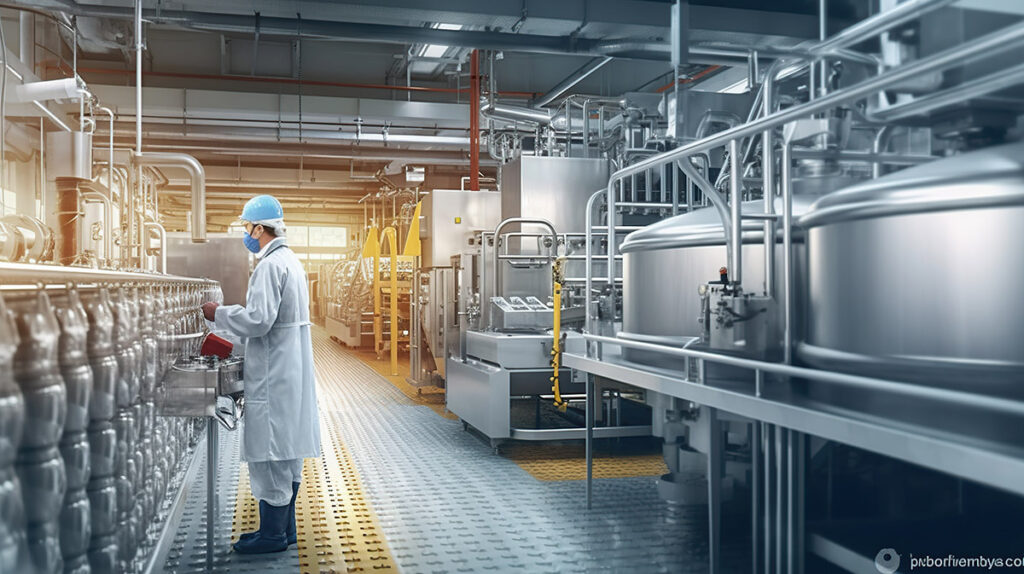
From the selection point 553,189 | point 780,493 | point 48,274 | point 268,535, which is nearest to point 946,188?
point 780,493

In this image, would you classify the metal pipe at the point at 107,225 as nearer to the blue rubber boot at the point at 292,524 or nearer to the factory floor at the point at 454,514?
the factory floor at the point at 454,514

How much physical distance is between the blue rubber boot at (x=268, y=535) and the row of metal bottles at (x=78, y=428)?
0.62m

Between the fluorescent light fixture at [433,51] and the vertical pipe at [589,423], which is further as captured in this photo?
the fluorescent light fixture at [433,51]

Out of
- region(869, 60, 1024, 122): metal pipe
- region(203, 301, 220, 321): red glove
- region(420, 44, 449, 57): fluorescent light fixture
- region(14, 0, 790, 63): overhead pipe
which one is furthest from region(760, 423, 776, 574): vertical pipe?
region(420, 44, 449, 57): fluorescent light fixture

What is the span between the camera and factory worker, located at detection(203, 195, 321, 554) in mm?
3264

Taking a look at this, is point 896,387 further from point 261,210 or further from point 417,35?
point 417,35

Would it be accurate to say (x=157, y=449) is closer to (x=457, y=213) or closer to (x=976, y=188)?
(x=976, y=188)

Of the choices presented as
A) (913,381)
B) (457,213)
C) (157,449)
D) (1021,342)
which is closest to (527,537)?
(157,449)

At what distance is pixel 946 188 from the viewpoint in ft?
6.03

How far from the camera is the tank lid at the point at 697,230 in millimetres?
2732

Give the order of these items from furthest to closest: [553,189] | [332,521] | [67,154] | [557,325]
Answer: [553,189] → [67,154] → [557,325] → [332,521]

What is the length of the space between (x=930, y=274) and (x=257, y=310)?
2.49 m

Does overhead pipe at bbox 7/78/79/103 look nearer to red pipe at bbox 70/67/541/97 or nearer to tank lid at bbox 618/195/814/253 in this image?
red pipe at bbox 70/67/541/97

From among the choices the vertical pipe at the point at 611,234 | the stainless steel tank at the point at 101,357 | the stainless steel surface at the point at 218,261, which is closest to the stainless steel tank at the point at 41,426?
the stainless steel tank at the point at 101,357
